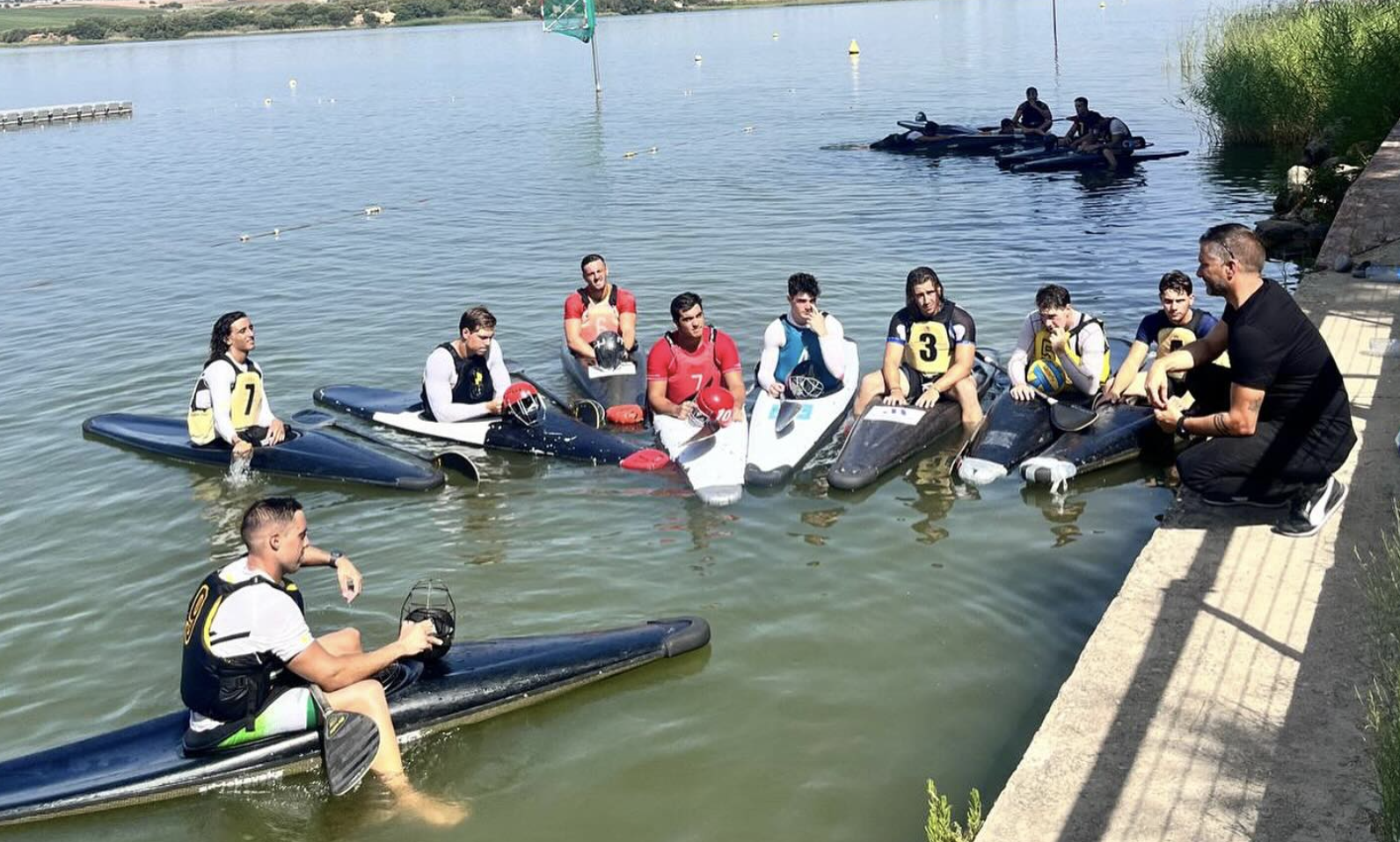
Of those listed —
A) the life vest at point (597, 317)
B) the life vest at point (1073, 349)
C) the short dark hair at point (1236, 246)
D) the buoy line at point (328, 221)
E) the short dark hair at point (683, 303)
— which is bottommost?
the life vest at point (1073, 349)

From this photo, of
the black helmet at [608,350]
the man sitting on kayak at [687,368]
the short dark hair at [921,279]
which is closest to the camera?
the short dark hair at [921,279]

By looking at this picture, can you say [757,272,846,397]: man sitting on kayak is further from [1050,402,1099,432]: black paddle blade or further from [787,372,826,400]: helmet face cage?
[1050,402,1099,432]: black paddle blade

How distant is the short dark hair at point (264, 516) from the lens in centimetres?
663

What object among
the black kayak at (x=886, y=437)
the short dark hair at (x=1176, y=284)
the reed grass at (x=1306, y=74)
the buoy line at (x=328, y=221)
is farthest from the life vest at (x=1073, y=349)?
the buoy line at (x=328, y=221)

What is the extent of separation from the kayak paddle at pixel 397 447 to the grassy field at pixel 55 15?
11942 cm

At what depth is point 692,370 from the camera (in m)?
12.1

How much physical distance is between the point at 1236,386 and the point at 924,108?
3413cm

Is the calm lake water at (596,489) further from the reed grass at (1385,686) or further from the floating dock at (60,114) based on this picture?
the floating dock at (60,114)

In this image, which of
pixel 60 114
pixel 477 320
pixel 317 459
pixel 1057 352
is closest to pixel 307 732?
pixel 317 459

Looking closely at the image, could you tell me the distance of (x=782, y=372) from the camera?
1234 cm

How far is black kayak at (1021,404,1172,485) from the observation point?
10438mm

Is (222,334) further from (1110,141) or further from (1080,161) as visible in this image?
(1110,141)

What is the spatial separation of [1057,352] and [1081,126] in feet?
61.7

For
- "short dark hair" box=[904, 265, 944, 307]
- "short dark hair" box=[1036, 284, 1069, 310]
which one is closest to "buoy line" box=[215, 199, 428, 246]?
"short dark hair" box=[904, 265, 944, 307]
